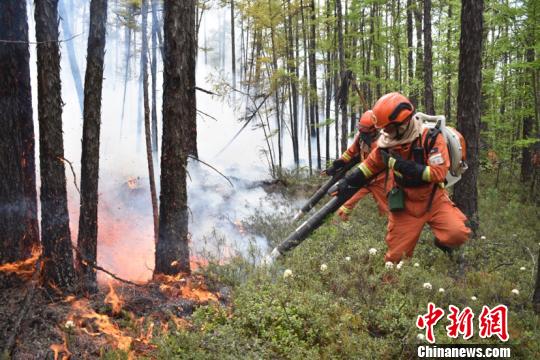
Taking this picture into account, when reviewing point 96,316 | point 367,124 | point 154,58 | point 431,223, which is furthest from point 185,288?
point 154,58

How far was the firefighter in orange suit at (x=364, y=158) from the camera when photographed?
819 cm

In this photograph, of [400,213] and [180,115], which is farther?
[400,213]

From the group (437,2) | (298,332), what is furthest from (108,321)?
(437,2)

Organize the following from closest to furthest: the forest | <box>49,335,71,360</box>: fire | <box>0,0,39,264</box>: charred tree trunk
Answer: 1. <box>49,335,71,360</box>: fire
2. the forest
3. <box>0,0,39,264</box>: charred tree trunk

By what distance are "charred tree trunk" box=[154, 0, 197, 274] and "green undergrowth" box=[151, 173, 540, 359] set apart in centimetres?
65

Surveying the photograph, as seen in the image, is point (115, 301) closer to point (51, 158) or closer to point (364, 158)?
point (51, 158)

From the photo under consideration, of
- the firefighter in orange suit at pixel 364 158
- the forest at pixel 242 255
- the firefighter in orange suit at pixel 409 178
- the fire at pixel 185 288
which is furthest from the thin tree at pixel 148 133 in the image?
the firefighter in orange suit at pixel 409 178

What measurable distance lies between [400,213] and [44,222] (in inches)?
188

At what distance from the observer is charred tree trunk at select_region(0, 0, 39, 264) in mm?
4770

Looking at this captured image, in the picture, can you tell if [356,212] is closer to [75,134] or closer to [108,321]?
[108,321]

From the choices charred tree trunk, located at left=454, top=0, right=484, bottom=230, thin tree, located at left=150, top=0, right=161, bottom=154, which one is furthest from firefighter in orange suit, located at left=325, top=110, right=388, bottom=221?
thin tree, located at left=150, top=0, right=161, bottom=154

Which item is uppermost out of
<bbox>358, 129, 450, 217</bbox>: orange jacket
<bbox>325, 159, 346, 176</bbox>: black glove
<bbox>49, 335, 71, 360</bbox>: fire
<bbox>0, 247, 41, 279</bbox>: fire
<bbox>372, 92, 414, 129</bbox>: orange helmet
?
<bbox>372, 92, 414, 129</bbox>: orange helmet

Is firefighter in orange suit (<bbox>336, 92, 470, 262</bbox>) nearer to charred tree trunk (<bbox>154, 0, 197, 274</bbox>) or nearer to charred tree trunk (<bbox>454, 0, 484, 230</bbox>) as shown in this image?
charred tree trunk (<bbox>454, 0, 484, 230</bbox>)

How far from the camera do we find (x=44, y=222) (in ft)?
15.4
